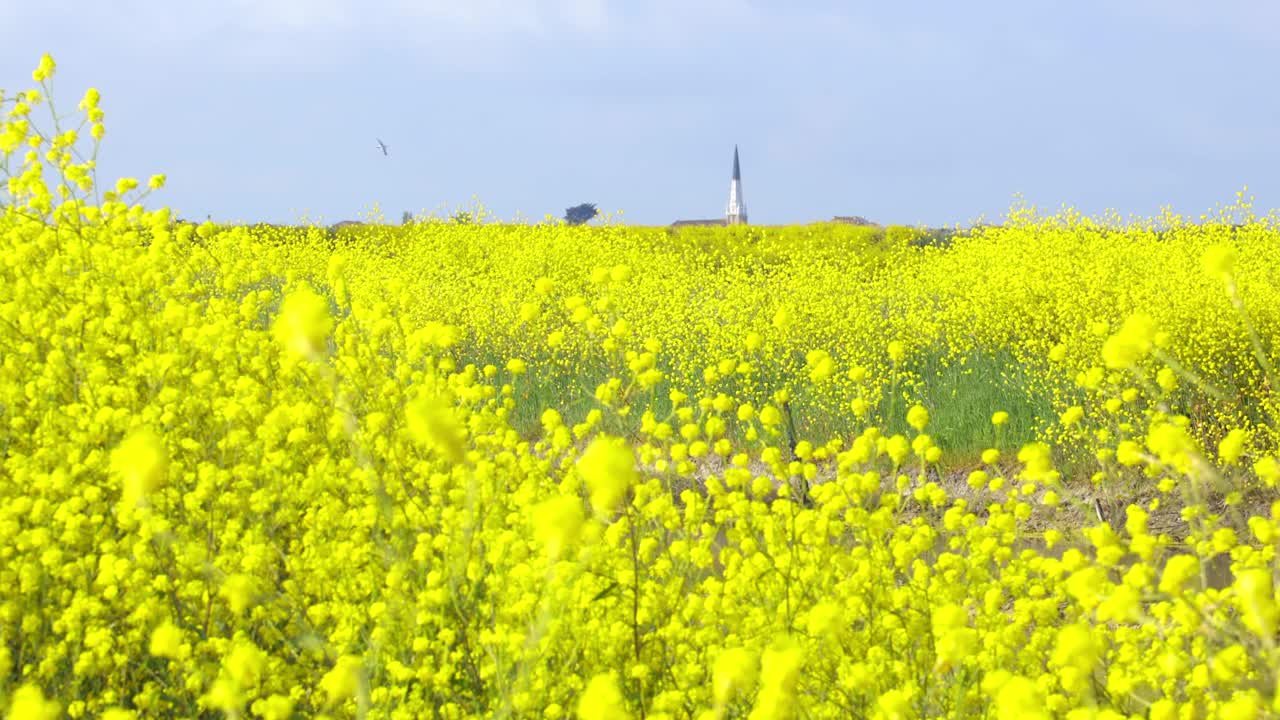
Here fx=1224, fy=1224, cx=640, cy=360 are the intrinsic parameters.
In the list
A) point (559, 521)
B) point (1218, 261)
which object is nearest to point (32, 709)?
point (559, 521)

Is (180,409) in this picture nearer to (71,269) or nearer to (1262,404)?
(71,269)

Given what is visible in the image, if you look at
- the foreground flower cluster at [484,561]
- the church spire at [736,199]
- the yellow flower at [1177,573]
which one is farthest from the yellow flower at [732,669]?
the church spire at [736,199]

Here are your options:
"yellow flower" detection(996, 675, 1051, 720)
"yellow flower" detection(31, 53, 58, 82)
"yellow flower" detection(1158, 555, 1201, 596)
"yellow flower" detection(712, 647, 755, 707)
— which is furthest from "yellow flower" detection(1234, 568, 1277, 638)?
"yellow flower" detection(31, 53, 58, 82)

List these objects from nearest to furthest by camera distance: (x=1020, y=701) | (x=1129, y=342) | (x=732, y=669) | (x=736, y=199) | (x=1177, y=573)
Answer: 1. (x=732, y=669)
2. (x=1020, y=701)
3. (x=1177, y=573)
4. (x=1129, y=342)
5. (x=736, y=199)

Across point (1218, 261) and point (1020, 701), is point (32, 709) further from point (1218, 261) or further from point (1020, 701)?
point (1218, 261)

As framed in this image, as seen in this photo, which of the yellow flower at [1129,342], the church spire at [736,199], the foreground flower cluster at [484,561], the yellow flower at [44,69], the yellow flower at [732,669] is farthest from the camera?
the church spire at [736,199]

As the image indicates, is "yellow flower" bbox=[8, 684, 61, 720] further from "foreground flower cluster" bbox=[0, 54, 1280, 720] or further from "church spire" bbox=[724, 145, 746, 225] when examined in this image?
"church spire" bbox=[724, 145, 746, 225]

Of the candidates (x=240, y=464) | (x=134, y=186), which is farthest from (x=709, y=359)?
(x=240, y=464)

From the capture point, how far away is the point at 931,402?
887 centimetres

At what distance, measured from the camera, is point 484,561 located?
3.21 meters

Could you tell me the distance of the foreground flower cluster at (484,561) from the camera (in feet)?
7.63

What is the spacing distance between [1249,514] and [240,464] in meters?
5.60

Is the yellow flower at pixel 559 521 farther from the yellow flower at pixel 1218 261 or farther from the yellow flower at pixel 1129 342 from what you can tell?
the yellow flower at pixel 1218 261

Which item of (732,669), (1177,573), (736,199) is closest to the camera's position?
(732,669)
